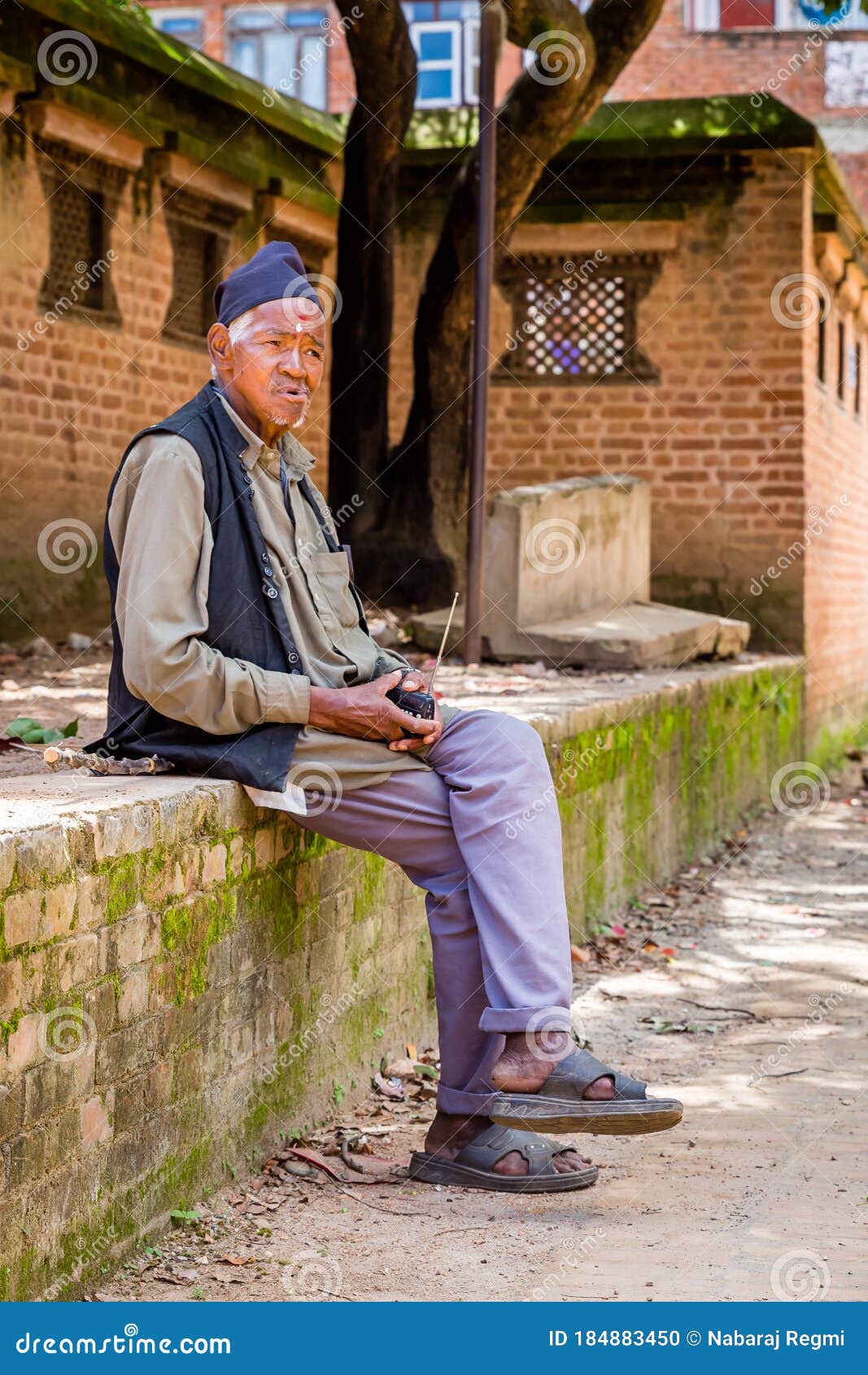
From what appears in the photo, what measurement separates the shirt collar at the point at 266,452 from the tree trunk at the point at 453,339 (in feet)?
23.8

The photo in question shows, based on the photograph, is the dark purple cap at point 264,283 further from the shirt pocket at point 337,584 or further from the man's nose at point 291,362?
the shirt pocket at point 337,584

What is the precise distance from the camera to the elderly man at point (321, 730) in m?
3.73

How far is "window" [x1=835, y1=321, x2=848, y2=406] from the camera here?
16.3 metres

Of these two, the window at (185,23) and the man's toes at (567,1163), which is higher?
the window at (185,23)

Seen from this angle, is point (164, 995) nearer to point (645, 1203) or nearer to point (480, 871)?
point (480, 871)

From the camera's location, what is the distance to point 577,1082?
12.3 ft

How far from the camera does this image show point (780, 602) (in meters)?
13.8

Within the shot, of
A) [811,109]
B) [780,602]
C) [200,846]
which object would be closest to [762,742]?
[780,602]

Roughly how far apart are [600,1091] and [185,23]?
26.7 meters

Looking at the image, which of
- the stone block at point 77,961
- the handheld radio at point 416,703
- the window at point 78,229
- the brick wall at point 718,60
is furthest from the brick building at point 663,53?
the stone block at point 77,961

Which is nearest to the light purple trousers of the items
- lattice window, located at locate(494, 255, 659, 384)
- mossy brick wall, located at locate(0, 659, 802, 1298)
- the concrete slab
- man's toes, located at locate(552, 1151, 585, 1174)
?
man's toes, located at locate(552, 1151, 585, 1174)

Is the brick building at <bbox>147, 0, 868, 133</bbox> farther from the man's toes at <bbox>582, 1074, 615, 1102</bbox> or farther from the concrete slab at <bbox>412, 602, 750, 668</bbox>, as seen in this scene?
the man's toes at <bbox>582, 1074, 615, 1102</bbox>

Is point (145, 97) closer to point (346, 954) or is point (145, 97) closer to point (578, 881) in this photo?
point (578, 881)

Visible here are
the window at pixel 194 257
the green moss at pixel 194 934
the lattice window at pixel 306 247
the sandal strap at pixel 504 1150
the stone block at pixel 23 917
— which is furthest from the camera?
the lattice window at pixel 306 247
